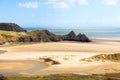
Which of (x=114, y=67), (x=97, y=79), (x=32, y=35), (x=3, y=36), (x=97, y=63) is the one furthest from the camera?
(x=32, y=35)

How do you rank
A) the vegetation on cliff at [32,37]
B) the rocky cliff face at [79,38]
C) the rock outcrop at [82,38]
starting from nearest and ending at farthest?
the vegetation on cliff at [32,37]
the rock outcrop at [82,38]
the rocky cliff face at [79,38]

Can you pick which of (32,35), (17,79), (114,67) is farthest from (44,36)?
(17,79)

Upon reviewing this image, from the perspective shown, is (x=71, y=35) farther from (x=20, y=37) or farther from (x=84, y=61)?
(x=84, y=61)

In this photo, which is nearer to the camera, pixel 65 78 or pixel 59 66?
pixel 65 78

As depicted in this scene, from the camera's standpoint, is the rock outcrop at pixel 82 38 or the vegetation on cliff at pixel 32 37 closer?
the vegetation on cliff at pixel 32 37

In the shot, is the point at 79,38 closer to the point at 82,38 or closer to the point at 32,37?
the point at 82,38

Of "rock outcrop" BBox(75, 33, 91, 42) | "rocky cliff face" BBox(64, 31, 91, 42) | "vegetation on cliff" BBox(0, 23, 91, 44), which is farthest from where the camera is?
"rocky cliff face" BBox(64, 31, 91, 42)

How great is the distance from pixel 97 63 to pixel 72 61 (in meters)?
5.92

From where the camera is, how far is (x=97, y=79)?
43094 mm

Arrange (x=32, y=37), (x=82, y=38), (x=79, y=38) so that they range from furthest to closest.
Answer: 1. (x=79, y=38)
2. (x=82, y=38)
3. (x=32, y=37)

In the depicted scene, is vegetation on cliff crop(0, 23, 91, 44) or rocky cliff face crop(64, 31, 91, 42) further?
rocky cliff face crop(64, 31, 91, 42)

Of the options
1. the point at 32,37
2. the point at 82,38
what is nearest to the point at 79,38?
the point at 82,38

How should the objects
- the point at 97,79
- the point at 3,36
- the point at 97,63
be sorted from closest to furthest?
the point at 97,79
the point at 97,63
the point at 3,36

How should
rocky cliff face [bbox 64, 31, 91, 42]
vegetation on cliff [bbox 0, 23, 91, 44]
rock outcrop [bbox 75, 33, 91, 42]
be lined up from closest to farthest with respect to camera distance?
vegetation on cliff [bbox 0, 23, 91, 44] < rock outcrop [bbox 75, 33, 91, 42] < rocky cliff face [bbox 64, 31, 91, 42]
